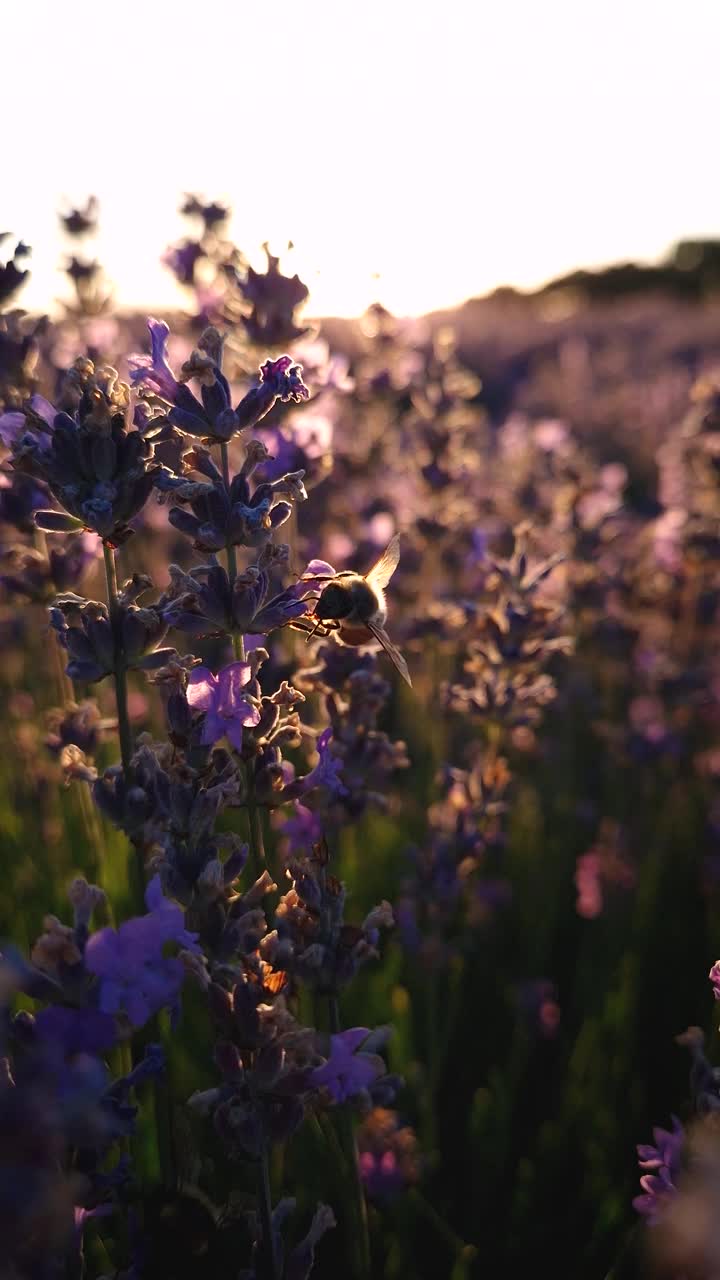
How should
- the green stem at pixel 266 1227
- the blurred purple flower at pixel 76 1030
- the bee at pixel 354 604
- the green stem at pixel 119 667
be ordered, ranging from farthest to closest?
1. the bee at pixel 354 604
2. the green stem at pixel 119 667
3. the green stem at pixel 266 1227
4. the blurred purple flower at pixel 76 1030

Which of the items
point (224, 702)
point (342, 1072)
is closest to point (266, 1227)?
point (342, 1072)

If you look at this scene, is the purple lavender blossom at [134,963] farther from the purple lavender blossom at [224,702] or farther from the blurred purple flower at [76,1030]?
the purple lavender blossom at [224,702]

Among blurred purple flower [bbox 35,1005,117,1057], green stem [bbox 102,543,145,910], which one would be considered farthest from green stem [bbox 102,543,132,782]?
blurred purple flower [bbox 35,1005,117,1057]

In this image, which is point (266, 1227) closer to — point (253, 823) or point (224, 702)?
point (253, 823)

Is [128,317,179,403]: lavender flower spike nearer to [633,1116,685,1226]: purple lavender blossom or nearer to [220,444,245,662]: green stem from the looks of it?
[220,444,245,662]: green stem

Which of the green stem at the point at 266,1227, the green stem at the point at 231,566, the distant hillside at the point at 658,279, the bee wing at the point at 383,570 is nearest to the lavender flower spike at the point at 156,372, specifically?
the green stem at the point at 231,566

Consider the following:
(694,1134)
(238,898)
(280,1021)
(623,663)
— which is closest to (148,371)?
(238,898)
